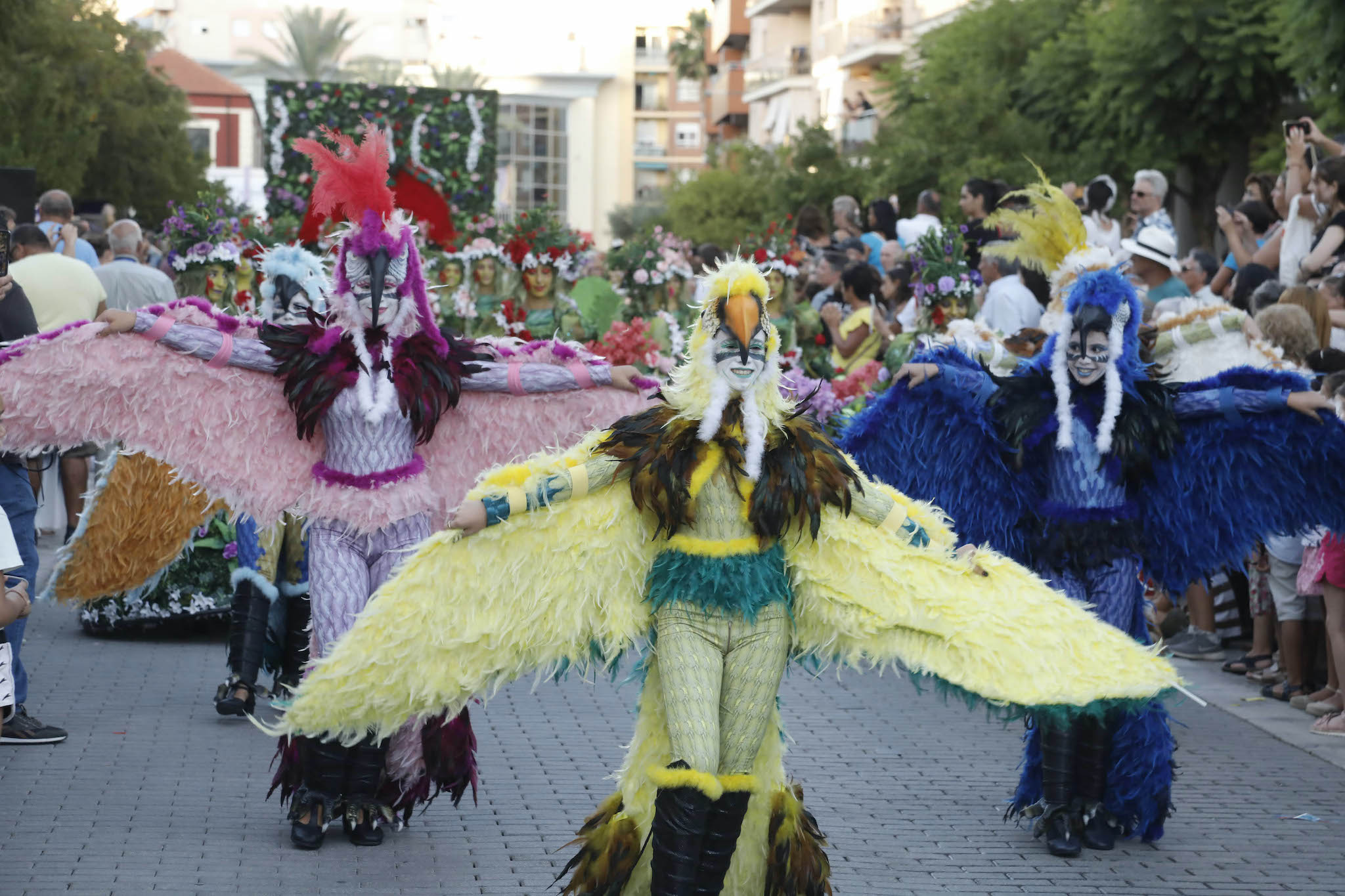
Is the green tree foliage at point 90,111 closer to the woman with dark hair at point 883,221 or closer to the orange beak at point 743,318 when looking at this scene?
the woman with dark hair at point 883,221

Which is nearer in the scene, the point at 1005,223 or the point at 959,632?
the point at 959,632

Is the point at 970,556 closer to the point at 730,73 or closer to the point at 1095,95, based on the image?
the point at 1095,95

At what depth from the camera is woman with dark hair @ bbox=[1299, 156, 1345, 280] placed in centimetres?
896

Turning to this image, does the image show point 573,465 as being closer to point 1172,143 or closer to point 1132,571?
point 1132,571

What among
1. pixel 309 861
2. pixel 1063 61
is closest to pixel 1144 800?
pixel 309 861

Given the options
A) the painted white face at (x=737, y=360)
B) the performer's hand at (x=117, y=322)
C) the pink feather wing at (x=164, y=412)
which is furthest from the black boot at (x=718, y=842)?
the performer's hand at (x=117, y=322)

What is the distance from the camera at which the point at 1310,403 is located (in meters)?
5.42

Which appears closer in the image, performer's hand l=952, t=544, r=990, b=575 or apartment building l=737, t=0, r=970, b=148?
performer's hand l=952, t=544, r=990, b=575

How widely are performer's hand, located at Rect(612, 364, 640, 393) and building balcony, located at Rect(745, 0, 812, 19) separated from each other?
181 ft

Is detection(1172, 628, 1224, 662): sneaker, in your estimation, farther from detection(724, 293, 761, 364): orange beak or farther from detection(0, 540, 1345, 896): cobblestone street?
detection(724, 293, 761, 364): orange beak

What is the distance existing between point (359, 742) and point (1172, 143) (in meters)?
17.0

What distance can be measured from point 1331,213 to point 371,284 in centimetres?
617

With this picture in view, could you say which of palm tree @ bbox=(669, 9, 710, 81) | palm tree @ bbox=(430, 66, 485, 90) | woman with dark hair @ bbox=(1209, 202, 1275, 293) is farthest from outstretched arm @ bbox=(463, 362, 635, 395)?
palm tree @ bbox=(669, 9, 710, 81)

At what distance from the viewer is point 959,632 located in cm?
433
